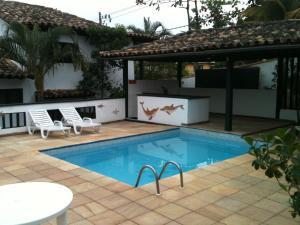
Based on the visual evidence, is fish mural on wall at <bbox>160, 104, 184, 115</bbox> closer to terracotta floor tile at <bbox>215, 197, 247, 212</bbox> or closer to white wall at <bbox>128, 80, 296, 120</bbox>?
white wall at <bbox>128, 80, 296, 120</bbox>

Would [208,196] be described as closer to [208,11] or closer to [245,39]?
[245,39]

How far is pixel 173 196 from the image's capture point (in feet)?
18.1

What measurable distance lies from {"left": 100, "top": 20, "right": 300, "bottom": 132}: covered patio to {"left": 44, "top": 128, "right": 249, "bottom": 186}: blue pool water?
3.75ft

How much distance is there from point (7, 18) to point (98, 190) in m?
12.0

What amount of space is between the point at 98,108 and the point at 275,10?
987 cm

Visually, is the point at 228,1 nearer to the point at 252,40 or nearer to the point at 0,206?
the point at 252,40

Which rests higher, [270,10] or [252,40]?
[270,10]

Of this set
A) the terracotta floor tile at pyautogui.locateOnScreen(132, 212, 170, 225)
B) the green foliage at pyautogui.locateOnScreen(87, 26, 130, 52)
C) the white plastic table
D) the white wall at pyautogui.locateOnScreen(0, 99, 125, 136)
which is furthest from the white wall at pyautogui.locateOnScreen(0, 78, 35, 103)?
the white plastic table

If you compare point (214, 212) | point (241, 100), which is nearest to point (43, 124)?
point (214, 212)

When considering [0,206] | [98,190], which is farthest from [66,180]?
[0,206]

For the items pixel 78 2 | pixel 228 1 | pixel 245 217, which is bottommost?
pixel 245 217

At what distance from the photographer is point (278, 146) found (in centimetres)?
258

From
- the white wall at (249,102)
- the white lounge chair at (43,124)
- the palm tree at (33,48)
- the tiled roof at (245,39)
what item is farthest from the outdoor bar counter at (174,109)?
the palm tree at (33,48)

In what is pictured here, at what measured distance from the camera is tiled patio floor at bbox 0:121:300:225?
4680 mm
